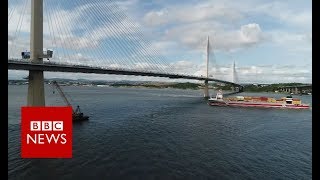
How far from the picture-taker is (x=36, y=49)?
118 feet

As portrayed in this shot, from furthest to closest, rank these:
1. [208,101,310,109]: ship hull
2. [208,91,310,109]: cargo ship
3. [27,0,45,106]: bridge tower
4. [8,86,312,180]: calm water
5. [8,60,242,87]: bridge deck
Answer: [208,91,310,109]: cargo ship, [208,101,310,109]: ship hull, [27,0,45,106]: bridge tower, [8,60,242,87]: bridge deck, [8,86,312,180]: calm water

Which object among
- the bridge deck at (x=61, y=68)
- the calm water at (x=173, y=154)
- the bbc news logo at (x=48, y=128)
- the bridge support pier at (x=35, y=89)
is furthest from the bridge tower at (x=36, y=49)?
the bbc news logo at (x=48, y=128)

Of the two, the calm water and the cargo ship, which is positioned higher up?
the cargo ship

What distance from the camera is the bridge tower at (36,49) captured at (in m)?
35.6

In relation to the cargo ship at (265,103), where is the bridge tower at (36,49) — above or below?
above

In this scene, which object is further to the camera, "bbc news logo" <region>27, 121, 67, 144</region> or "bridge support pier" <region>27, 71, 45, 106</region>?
"bridge support pier" <region>27, 71, 45, 106</region>

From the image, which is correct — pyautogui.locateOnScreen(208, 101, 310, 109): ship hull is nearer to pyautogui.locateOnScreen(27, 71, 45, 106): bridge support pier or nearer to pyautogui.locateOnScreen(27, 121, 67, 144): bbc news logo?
pyautogui.locateOnScreen(27, 71, 45, 106): bridge support pier

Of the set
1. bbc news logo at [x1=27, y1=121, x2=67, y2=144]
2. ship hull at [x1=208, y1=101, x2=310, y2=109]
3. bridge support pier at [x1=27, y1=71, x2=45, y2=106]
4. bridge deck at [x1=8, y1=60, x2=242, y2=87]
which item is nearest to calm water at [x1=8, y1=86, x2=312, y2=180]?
bridge support pier at [x1=27, y1=71, x2=45, y2=106]

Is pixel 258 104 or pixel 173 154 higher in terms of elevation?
pixel 258 104

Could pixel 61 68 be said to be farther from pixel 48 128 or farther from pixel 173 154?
pixel 48 128

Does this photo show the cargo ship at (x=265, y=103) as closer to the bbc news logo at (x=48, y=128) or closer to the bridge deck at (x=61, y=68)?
the bridge deck at (x=61, y=68)

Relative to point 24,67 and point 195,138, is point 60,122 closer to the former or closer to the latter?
point 195,138

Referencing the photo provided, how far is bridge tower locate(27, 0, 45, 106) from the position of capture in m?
35.6

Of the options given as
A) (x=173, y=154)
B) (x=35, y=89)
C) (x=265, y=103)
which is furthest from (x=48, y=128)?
(x=265, y=103)
